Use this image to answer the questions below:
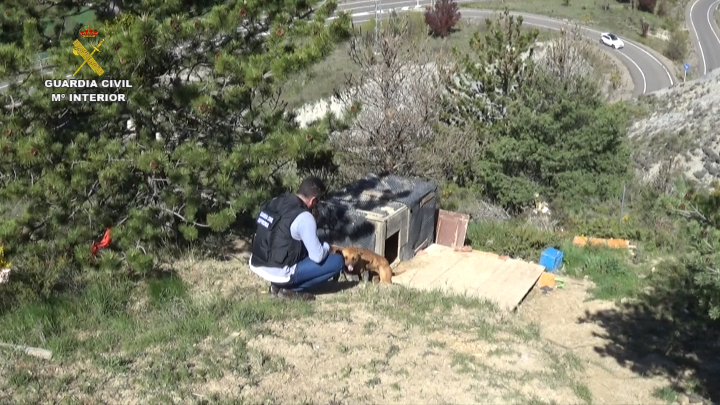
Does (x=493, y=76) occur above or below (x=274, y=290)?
below

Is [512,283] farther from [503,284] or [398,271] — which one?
[398,271]

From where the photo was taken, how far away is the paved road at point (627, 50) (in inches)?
1700

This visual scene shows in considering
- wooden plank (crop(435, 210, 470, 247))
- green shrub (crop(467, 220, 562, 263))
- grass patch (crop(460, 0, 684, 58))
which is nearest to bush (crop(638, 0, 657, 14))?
grass patch (crop(460, 0, 684, 58))

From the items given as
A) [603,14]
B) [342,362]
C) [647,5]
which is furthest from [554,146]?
[647,5]

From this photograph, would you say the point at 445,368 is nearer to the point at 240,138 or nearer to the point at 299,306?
the point at 299,306

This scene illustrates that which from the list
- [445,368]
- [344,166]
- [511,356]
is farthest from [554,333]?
[344,166]

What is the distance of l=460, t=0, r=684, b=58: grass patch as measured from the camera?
179ft

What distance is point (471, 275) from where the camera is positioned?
9.44m

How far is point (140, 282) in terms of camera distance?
7.48 metres

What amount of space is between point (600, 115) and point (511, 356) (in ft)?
35.7

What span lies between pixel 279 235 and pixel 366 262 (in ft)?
6.09

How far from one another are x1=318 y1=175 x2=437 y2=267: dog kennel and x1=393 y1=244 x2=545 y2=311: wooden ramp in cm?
28

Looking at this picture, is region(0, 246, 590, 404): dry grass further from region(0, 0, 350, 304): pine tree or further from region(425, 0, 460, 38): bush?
region(425, 0, 460, 38): bush

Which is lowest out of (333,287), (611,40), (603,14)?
(611,40)
